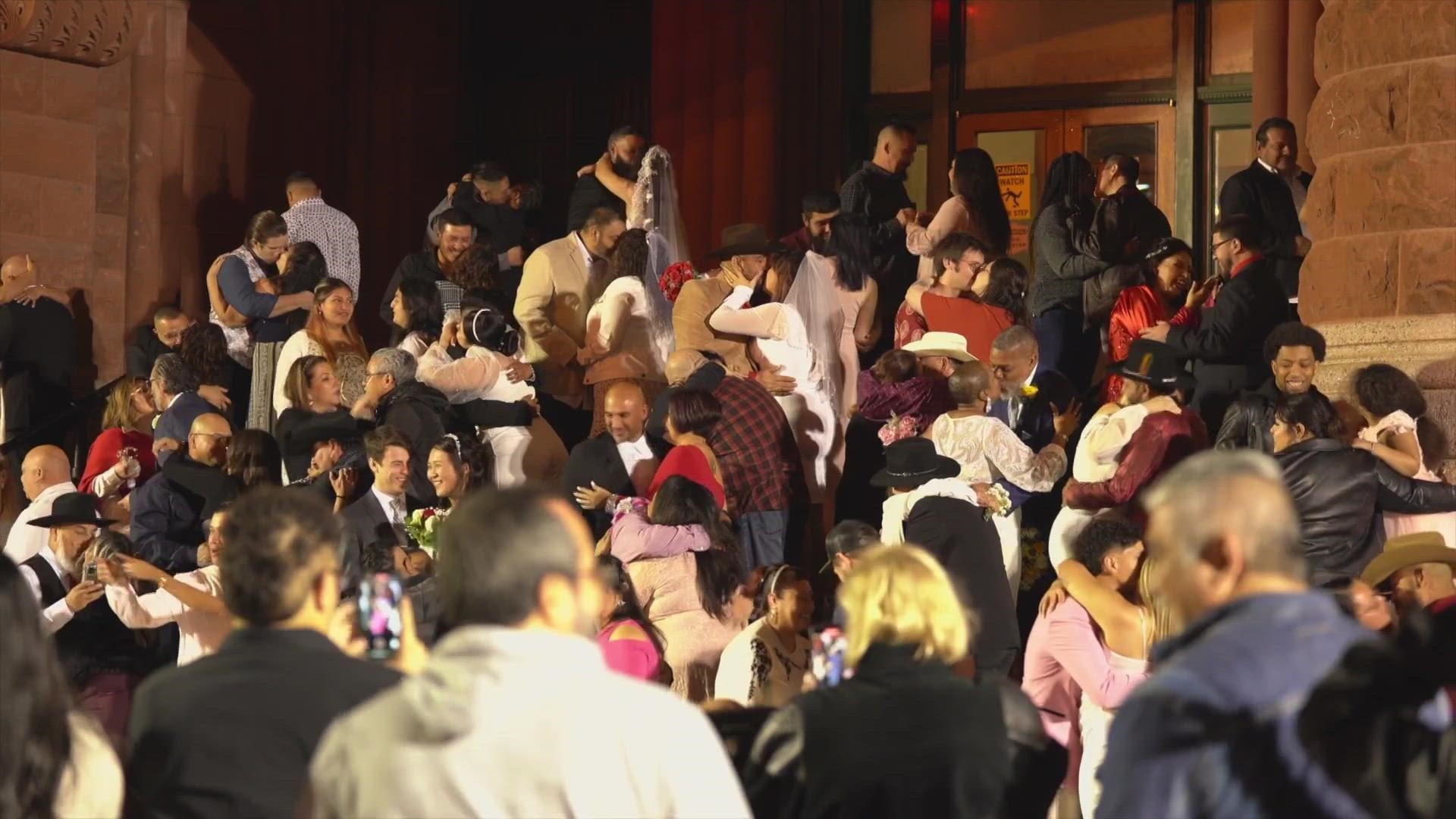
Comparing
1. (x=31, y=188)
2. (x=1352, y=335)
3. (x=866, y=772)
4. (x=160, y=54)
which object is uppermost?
(x=160, y=54)

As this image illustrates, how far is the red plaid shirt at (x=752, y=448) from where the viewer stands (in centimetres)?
1039

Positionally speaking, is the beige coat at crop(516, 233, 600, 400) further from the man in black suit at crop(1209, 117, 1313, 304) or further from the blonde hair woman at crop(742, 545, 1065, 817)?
the blonde hair woman at crop(742, 545, 1065, 817)

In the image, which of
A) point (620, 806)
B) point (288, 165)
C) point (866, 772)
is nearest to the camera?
point (620, 806)

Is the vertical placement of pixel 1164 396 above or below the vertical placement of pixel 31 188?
below

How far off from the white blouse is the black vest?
7.23ft

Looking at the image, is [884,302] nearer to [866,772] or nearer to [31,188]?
[31,188]

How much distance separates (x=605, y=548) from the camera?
955 cm

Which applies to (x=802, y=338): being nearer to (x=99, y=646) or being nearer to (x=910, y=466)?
(x=910, y=466)

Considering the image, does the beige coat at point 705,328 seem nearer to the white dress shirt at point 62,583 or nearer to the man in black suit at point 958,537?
the man in black suit at point 958,537

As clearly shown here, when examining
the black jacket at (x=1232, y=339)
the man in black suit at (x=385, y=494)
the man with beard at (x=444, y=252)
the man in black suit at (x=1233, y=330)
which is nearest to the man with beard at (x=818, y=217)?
the man with beard at (x=444, y=252)

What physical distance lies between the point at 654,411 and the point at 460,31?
10.9m

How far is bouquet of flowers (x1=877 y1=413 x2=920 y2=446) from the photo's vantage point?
33.7 feet

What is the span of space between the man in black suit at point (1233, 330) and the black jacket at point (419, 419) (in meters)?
3.35

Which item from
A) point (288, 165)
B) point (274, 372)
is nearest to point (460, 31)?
point (288, 165)
